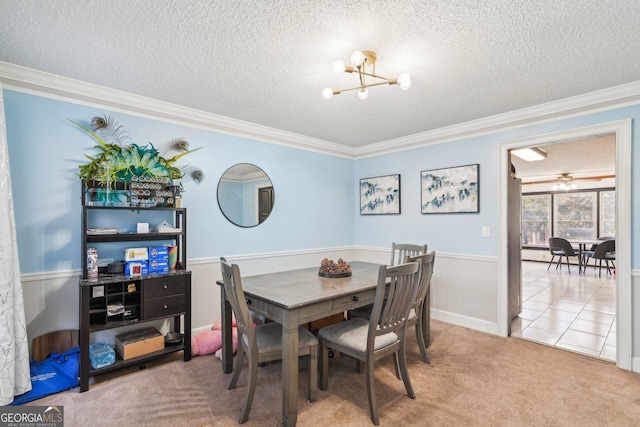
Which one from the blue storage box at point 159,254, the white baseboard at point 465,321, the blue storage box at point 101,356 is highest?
the blue storage box at point 159,254

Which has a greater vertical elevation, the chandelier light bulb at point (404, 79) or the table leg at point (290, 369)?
the chandelier light bulb at point (404, 79)

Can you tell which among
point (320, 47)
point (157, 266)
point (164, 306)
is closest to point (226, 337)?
point (164, 306)

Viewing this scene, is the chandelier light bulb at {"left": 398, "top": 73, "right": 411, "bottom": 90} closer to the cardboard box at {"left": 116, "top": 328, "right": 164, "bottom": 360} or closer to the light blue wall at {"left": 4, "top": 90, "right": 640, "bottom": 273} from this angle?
the light blue wall at {"left": 4, "top": 90, "right": 640, "bottom": 273}

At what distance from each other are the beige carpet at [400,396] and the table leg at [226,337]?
4.1 inches

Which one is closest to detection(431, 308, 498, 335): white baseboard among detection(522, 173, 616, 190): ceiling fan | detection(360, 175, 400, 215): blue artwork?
detection(360, 175, 400, 215): blue artwork

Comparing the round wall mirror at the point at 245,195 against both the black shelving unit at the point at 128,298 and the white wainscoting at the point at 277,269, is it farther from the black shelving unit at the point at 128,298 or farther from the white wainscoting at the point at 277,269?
the black shelving unit at the point at 128,298

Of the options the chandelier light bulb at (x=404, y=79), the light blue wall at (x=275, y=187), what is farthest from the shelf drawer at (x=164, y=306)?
the chandelier light bulb at (x=404, y=79)

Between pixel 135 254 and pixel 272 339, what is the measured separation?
1372mm

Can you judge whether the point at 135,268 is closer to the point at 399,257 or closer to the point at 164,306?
the point at 164,306

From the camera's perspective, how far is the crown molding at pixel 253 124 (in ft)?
7.82

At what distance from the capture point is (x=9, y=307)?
2074 millimetres

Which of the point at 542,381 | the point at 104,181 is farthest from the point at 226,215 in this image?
the point at 542,381

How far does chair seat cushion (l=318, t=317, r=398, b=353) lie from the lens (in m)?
2.12

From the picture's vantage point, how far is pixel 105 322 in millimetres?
2439
